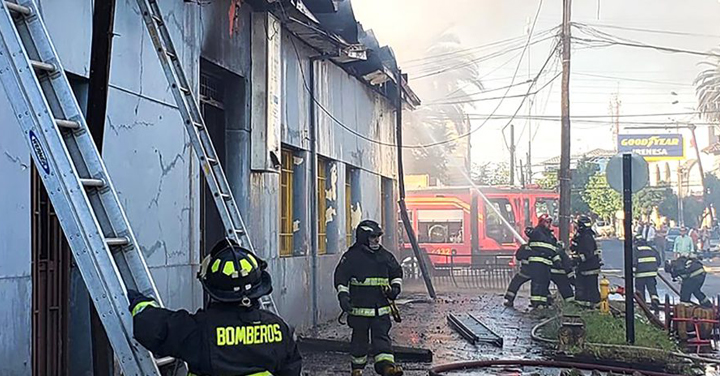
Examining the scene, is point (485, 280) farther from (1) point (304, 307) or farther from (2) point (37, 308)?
(2) point (37, 308)

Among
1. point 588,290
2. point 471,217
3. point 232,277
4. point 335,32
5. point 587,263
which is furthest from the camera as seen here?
point 471,217

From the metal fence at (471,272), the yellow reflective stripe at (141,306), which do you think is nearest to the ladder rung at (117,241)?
the yellow reflective stripe at (141,306)

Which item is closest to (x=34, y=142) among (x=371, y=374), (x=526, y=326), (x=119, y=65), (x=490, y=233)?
(x=119, y=65)

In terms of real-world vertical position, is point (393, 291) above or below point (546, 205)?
below

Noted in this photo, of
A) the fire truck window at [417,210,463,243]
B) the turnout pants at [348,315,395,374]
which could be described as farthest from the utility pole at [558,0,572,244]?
the turnout pants at [348,315,395,374]

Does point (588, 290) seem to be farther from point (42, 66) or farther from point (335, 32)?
point (42, 66)

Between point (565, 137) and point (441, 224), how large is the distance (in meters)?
6.72

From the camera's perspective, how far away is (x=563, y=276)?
14.3m

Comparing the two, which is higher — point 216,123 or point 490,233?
point 216,123

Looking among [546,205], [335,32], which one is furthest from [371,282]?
[546,205]

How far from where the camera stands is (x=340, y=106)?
1416cm

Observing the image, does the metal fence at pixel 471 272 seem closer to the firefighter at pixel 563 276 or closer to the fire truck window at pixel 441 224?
the fire truck window at pixel 441 224

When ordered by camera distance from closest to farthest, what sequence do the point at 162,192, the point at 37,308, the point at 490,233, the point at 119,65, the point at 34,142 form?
the point at 34,142, the point at 37,308, the point at 119,65, the point at 162,192, the point at 490,233

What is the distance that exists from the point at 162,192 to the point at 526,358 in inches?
197
